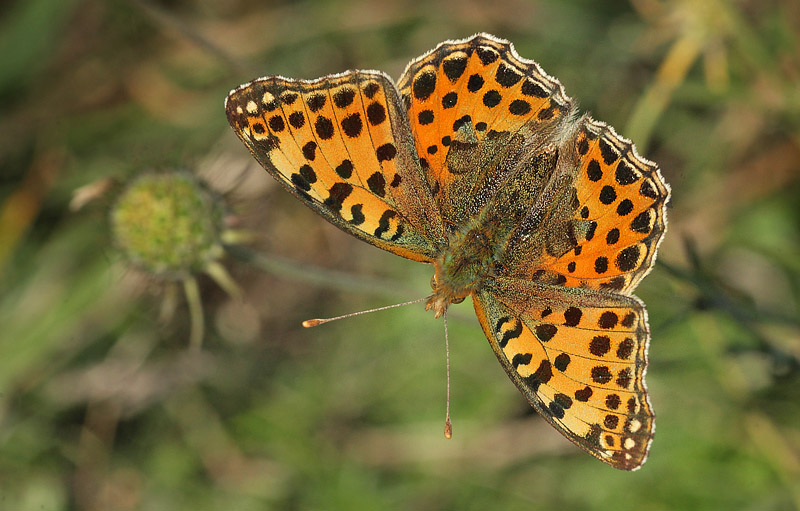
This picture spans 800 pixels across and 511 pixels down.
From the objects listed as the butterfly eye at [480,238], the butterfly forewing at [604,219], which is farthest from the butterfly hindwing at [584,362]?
the butterfly eye at [480,238]

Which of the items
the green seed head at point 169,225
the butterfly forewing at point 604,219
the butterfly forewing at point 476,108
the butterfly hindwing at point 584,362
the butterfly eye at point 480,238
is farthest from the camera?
the green seed head at point 169,225

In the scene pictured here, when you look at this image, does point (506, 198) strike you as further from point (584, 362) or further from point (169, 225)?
point (169, 225)

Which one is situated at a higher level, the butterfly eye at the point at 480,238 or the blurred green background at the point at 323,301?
the butterfly eye at the point at 480,238

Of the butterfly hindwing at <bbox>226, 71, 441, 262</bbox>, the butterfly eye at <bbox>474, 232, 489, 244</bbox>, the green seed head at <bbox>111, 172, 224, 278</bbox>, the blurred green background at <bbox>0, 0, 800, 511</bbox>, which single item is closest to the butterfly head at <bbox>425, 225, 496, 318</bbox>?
the butterfly eye at <bbox>474, 232, 489, 244</bbox>

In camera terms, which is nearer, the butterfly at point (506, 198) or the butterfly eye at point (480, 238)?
the butterfly at point (506, 198)

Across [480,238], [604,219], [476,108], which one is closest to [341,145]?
[476,108]

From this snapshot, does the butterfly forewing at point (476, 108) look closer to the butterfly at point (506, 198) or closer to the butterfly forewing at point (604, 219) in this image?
the butterfly at point (506, 198)

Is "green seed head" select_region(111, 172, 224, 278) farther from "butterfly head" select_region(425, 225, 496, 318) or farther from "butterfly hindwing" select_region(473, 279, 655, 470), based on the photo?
"butterfly hindwing" select_region(473, 279, 655, 470)
